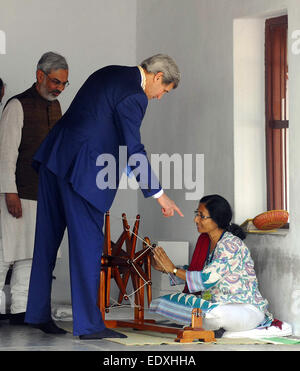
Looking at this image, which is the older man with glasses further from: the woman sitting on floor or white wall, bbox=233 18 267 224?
white wall, bbox=233 18 267 224

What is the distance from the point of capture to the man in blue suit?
180 inches

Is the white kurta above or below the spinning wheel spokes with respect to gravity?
above

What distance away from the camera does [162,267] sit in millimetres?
4988

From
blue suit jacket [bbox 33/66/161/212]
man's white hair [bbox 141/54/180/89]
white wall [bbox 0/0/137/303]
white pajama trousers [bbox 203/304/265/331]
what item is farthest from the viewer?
white wall [bbox 0/0/137/303]

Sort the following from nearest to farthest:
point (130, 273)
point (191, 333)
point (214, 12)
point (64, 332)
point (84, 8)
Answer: point (191, 333)
point (64, 332)
point (130, 273)
point (214, 12)
point (84, 8)

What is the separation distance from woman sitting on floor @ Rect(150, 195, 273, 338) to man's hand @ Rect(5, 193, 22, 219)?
1.06 meters

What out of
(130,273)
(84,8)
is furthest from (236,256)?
(84,8)

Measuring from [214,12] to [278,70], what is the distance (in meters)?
0.75

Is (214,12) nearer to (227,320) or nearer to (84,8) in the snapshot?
(84,8)

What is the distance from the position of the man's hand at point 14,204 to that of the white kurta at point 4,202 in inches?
1.4

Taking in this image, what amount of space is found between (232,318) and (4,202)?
181cm

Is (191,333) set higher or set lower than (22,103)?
lower

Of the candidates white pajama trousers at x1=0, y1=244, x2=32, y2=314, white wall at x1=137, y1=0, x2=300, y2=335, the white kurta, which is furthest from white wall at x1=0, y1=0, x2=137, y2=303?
white pajama trousers at x1=0, y1=244, x2=32, y2=314

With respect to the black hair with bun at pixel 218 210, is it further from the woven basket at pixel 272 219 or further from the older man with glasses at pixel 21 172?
the older man with glasses at pixel 21 172
